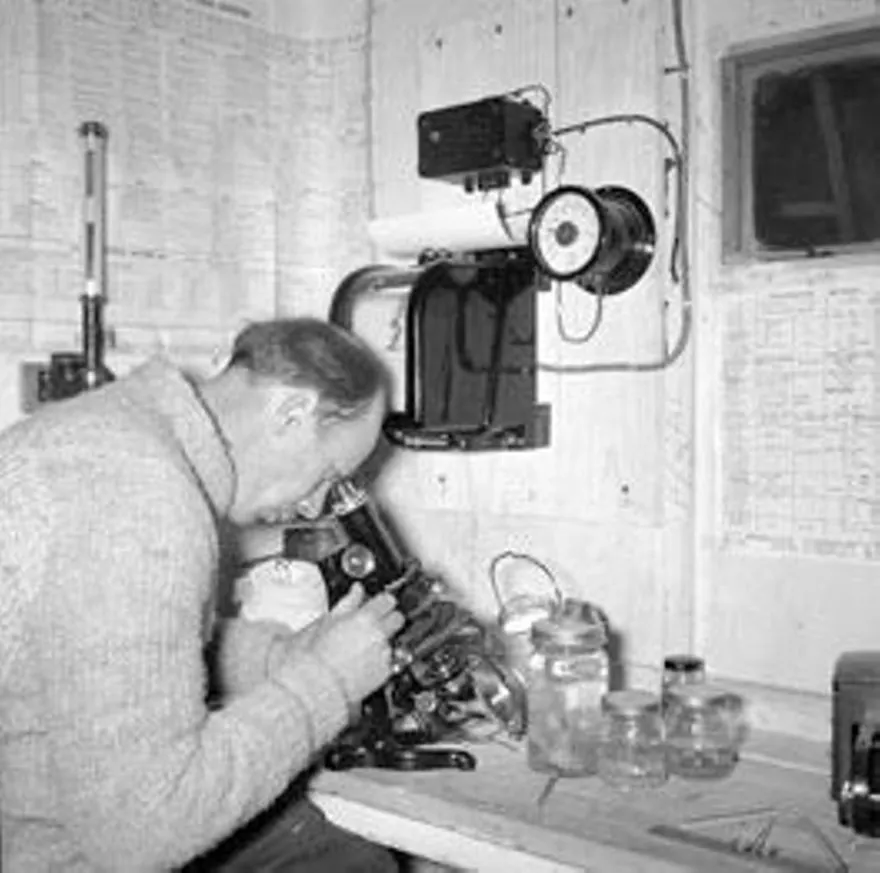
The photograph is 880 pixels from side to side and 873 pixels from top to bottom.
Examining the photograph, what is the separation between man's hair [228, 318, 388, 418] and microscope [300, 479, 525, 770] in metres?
0.23

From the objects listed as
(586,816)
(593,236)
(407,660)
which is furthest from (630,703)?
(593,236)

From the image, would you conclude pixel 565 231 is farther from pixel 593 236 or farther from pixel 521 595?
pixel 521 595

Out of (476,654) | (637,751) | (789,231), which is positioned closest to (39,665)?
(476,654)

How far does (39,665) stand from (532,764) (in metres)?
0.77

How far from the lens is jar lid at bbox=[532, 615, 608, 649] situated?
5.52 feet

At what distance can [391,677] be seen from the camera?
1603mm

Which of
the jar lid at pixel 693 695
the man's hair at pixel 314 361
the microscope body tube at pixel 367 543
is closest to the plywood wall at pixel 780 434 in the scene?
the jar lid at pixel 693 695

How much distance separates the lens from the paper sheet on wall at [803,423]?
1665 mm

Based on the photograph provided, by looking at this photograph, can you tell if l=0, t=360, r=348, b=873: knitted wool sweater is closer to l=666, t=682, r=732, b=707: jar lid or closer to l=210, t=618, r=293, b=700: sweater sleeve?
l=210, t=618, r=293, b=700: sweater sleeve

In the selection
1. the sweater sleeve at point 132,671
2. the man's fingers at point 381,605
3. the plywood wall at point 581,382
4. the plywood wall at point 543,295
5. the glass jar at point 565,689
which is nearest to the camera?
the sweater sleeve at point 132,671

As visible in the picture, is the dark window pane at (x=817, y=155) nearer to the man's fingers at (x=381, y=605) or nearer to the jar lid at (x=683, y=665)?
the jar lid at (x=683, y=665)

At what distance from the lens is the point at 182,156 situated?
2.13 m

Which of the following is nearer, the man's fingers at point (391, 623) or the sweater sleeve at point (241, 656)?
the man's fingers at point (391, 623)

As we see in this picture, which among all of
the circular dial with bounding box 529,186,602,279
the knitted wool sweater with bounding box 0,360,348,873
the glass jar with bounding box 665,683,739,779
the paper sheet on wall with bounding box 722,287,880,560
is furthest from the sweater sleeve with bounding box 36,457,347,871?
the paper sheet on wall with bounding box 722,287,880,560
